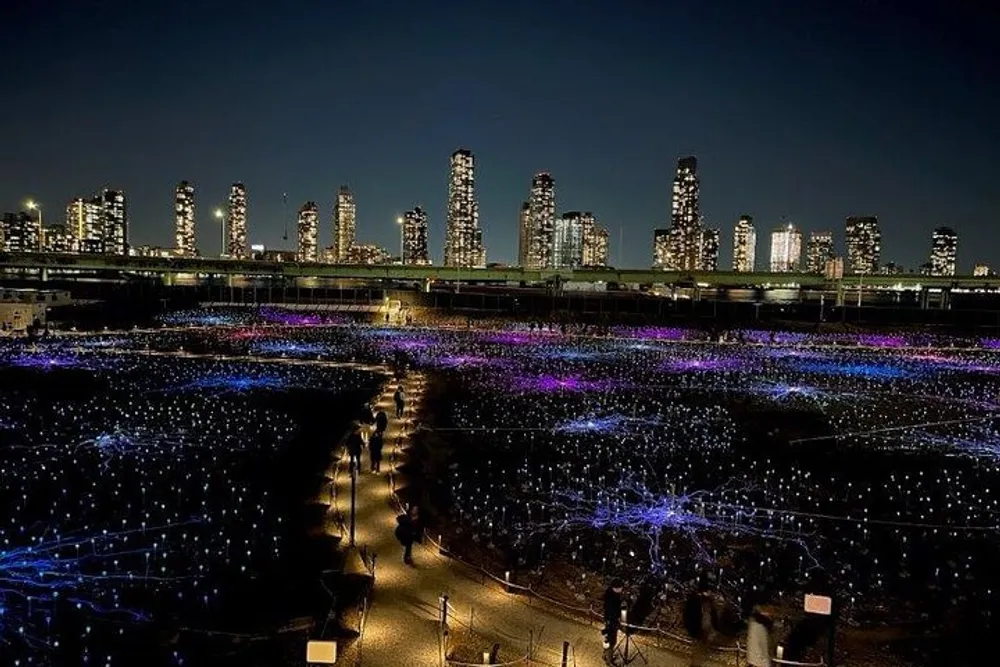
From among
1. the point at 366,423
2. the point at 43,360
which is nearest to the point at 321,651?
the point at 366,423

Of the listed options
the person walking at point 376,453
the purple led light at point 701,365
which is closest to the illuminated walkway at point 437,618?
the person walking at point 376,453

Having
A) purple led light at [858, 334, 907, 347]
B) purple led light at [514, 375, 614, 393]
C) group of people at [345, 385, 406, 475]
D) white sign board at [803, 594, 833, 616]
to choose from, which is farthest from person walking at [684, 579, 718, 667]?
purple led light at [858, 334, 907, 347]

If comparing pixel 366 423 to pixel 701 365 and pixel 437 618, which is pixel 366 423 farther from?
pixel 701 365

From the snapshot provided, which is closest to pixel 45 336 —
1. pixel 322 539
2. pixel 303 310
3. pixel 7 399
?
pixel 7 399

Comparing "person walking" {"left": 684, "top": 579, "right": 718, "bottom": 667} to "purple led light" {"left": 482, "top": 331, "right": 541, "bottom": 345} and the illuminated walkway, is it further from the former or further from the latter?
"purple led light" {"left": 482, "top": 331, "right": 541, "bottom": 345}

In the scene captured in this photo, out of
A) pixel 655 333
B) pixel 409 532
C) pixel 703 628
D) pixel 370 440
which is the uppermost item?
pixel 655 333
